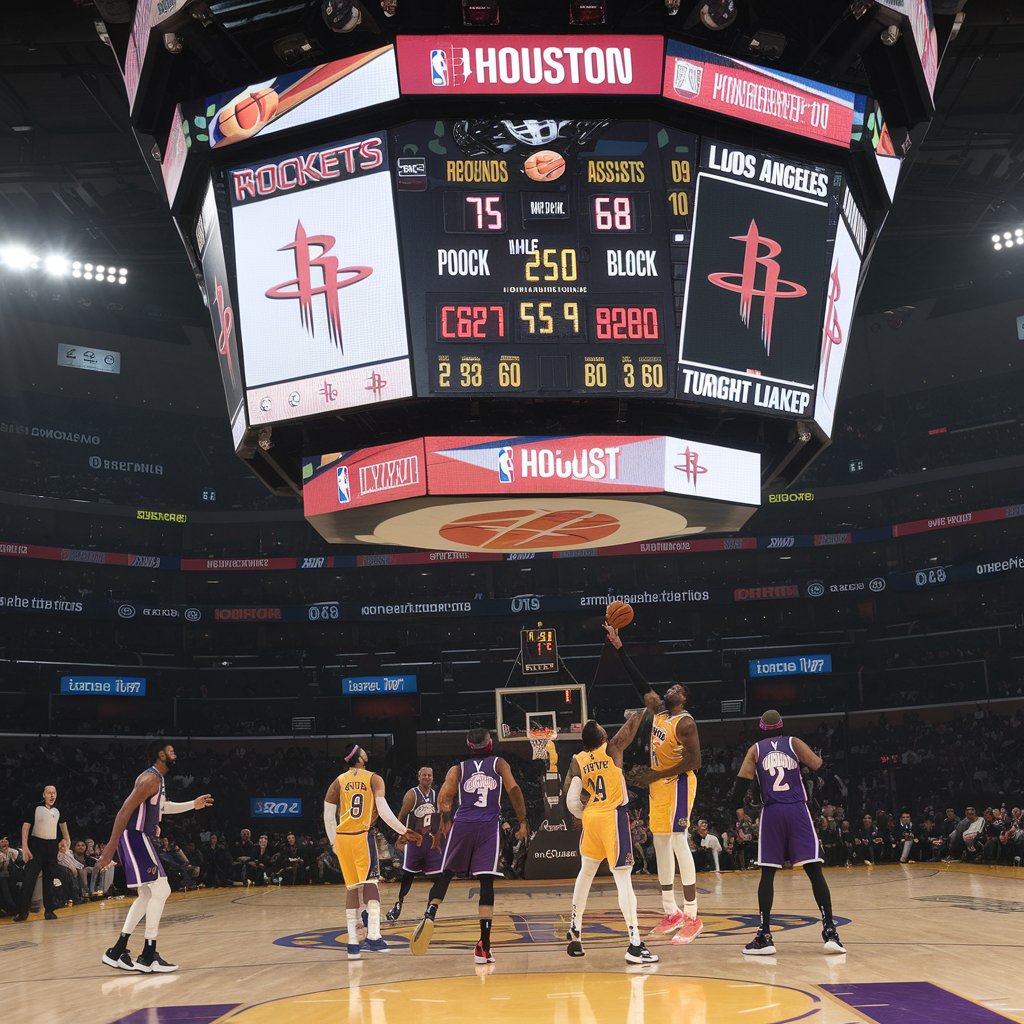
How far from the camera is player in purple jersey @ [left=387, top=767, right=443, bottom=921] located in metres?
14.1

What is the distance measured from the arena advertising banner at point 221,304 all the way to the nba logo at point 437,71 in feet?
9.50

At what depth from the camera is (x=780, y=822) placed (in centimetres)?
991

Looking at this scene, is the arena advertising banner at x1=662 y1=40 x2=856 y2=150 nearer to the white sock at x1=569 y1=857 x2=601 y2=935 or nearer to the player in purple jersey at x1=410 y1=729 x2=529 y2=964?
the player in purple jersey at x1=410 y1=729 x2=529 y2=964

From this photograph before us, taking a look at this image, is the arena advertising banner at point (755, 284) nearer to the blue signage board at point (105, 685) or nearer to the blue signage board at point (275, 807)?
the blue signage board at point (275, 807)

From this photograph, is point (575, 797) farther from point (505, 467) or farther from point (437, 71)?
point (437, 71)

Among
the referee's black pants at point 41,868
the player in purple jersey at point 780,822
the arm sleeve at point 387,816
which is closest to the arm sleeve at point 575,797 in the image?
the player in purple jersey at point 780,822

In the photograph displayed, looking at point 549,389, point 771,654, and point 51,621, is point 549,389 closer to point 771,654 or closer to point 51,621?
point 771,654

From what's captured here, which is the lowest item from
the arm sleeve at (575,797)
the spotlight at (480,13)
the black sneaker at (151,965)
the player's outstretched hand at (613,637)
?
the black sneaker at (151,965)

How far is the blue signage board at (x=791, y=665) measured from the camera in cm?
3722

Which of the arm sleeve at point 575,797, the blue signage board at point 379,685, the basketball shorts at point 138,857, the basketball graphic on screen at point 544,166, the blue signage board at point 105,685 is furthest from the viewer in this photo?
the blue signage board at point 379,685

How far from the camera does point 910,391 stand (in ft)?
132

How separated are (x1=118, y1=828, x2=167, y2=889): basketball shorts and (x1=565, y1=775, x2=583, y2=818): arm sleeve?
384 cm

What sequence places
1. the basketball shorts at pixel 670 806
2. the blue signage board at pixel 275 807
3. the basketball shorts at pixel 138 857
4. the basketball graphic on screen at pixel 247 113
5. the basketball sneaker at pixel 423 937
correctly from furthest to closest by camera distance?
the blue signage board at pixel 275 807, the basketball graphic on screen at pixel 247 113, the basketball shorts at pixel 670 806, the basketball shorts at pixel 138 857, the basketball sneaker at pixel 423 937

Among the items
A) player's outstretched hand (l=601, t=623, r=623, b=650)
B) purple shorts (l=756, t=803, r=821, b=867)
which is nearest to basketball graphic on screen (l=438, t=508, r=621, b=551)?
player's outstretched hand (l=601, t=623, r=623, b=650)
